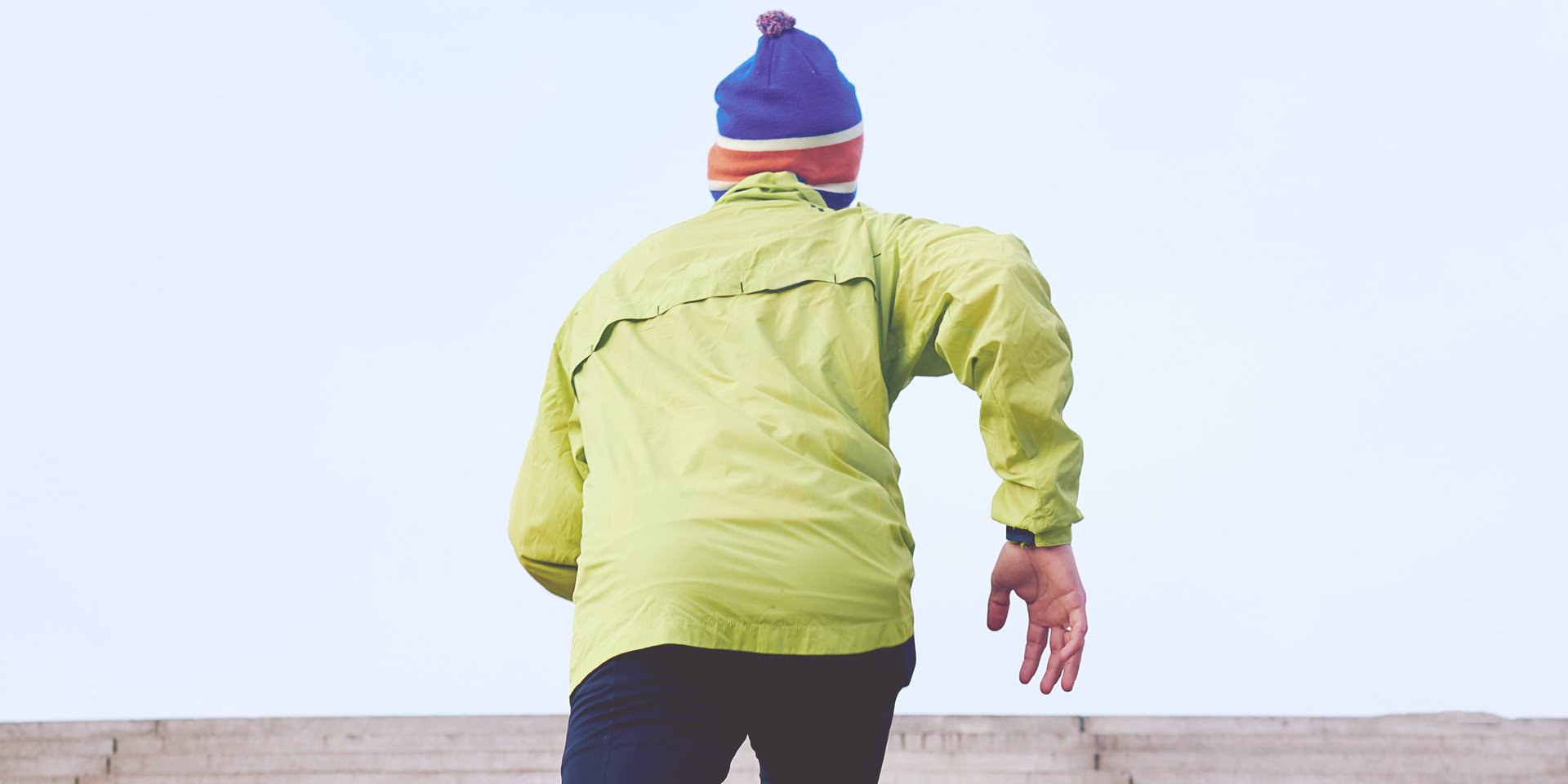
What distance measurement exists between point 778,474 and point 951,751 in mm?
2330

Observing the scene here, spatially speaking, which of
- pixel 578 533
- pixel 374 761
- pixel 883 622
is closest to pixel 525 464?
pixel 578 533

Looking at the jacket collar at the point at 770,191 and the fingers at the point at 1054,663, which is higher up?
the jacket collar at the point at 770,191

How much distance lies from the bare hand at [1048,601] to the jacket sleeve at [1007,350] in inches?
1.2

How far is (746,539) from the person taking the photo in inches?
68.9

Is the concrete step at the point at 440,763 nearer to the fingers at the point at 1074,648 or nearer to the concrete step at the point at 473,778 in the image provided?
the concrete step at the point at 473,778

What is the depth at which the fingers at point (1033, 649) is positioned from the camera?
6.49ft

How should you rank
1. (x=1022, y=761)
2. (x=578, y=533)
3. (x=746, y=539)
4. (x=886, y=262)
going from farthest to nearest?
(x=1022, y=761)
(x=578, y=533)
(x=886, y=262)
(x=746, y=539)

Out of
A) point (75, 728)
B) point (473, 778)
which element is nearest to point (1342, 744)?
point (473, 778)

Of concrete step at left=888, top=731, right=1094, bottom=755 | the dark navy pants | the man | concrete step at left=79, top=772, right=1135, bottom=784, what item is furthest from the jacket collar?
concrete step at left=888, top=731, right=1094, bottom=755

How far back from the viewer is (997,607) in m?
2.01

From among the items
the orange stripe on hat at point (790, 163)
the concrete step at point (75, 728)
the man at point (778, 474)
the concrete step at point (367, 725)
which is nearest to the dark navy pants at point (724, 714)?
the man at point (778, 474)

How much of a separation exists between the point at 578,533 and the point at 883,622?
57 centimetres

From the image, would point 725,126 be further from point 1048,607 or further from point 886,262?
point 1048,607

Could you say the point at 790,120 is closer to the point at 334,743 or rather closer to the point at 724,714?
the point at 724,714
